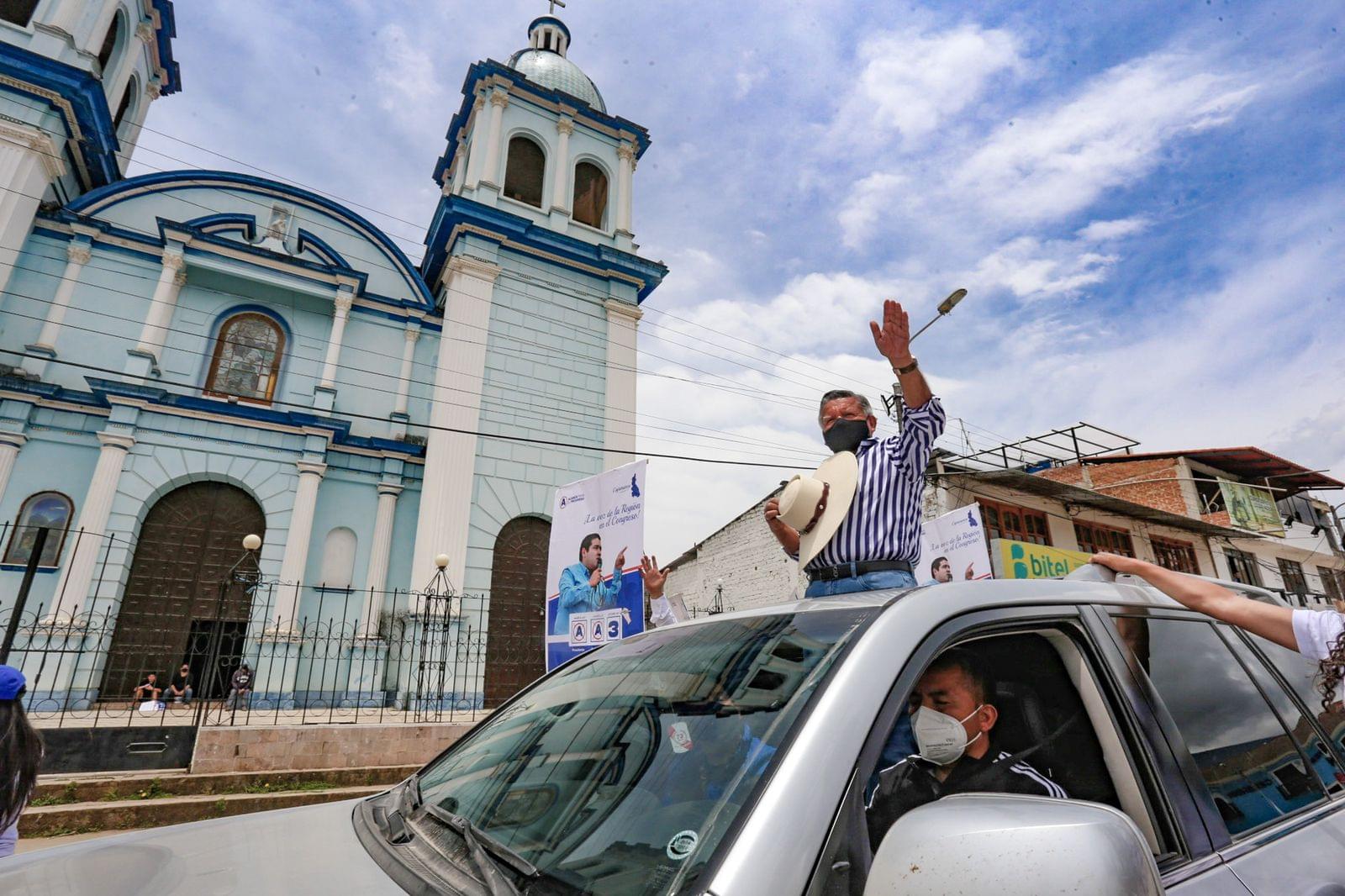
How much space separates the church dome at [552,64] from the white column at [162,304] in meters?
9.06

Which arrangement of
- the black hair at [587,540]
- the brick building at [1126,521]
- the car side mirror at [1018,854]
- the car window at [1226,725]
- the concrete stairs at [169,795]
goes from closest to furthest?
the car side mirror at [1018,854], the car window at [1226,725], the concrete stairs at [169,795], the black hair at [587,540], the brick building at [1126,521]

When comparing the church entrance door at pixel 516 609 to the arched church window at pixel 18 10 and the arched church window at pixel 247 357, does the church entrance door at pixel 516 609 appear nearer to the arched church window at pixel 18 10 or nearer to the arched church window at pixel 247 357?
the arched church window at pixel 247 357

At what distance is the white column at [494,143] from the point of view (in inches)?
567

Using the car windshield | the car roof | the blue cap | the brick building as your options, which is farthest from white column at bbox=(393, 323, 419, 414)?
the car roof

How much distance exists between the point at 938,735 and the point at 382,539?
494 inches

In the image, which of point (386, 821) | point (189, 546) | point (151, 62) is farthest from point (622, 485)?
point (151, 62)

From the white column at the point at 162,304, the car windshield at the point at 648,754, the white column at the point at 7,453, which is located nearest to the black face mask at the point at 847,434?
the car windshield at the point at 648,754

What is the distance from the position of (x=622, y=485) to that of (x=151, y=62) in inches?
738

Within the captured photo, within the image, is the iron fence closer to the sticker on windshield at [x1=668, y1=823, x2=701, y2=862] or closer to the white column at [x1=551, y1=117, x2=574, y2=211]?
the sticker on windshield at [x1=668, y1=823, x2=701, y2=862]

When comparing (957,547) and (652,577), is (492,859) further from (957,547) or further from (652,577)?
(957,547)

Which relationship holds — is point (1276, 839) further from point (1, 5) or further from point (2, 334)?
point (1, 5)

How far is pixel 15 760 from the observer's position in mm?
2473

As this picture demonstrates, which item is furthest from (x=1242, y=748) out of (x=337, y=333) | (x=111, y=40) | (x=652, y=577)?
(x=111, y=40)

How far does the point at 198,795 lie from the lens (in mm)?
5406
